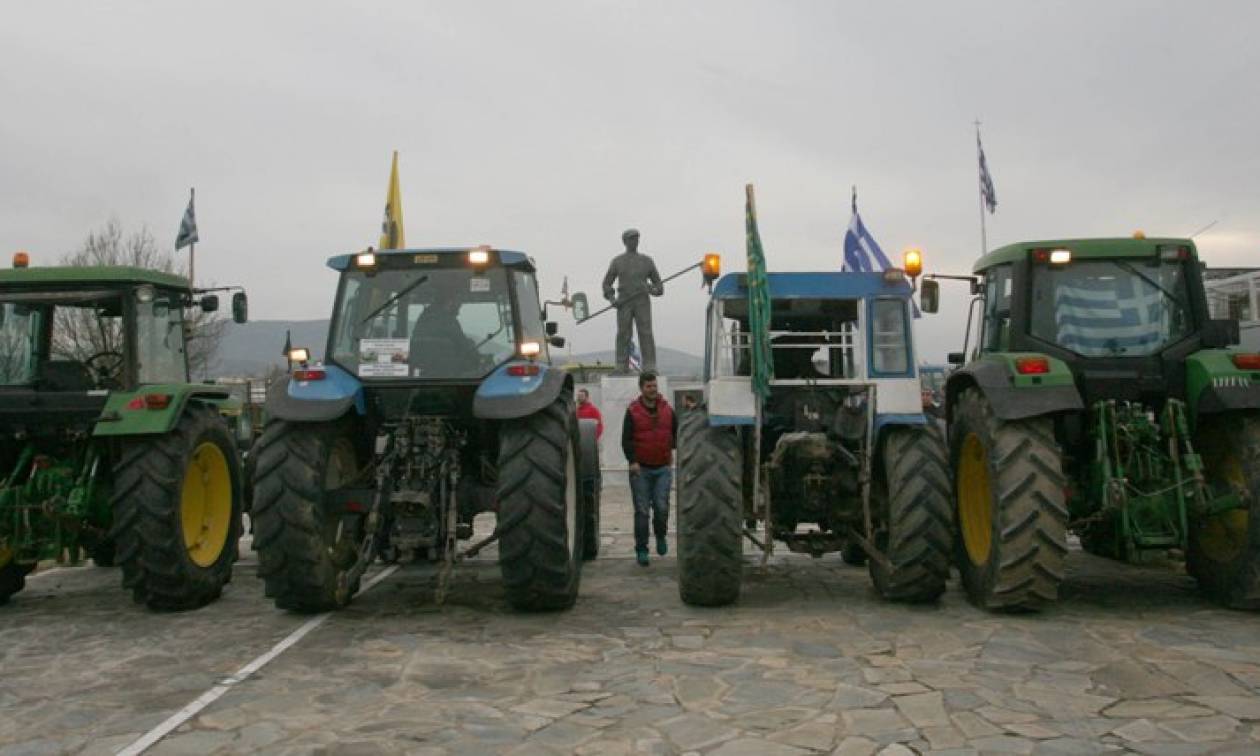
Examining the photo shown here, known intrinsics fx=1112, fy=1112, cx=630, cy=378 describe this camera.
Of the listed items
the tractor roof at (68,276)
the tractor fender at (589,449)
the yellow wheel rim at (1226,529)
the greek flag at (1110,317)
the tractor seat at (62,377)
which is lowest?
the yellow wheel rim at (1226,529)

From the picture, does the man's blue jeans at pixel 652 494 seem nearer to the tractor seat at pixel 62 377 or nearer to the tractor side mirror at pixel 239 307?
the tractor side mirror at pixel 239 307

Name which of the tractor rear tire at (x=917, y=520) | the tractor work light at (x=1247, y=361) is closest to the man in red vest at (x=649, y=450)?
the tractor rear tire at (x=917, y=520)

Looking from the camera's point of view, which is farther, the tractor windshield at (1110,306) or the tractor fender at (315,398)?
the tractor windshield at (1110,306)

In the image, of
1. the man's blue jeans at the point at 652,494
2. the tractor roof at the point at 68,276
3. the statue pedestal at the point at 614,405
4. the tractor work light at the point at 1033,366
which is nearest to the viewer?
the tractor work light at the point at 1033,366

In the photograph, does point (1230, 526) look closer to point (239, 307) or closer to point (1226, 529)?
point (1226, 529)

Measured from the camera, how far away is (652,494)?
10.2 m

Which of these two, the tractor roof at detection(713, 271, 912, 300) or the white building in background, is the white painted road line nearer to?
the tractor roof at detection(713, 271, 912, 300)

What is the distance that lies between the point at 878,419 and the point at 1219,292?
12.0 m

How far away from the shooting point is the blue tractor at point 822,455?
7.45m

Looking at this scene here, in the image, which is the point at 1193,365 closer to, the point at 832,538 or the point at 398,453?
the point at 832,538

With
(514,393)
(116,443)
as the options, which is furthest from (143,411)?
(514,393)

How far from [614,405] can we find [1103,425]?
1030 cm

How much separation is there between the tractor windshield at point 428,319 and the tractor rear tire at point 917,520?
2.89 metres

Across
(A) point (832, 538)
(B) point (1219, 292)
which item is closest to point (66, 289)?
(A) point (832, 538)
